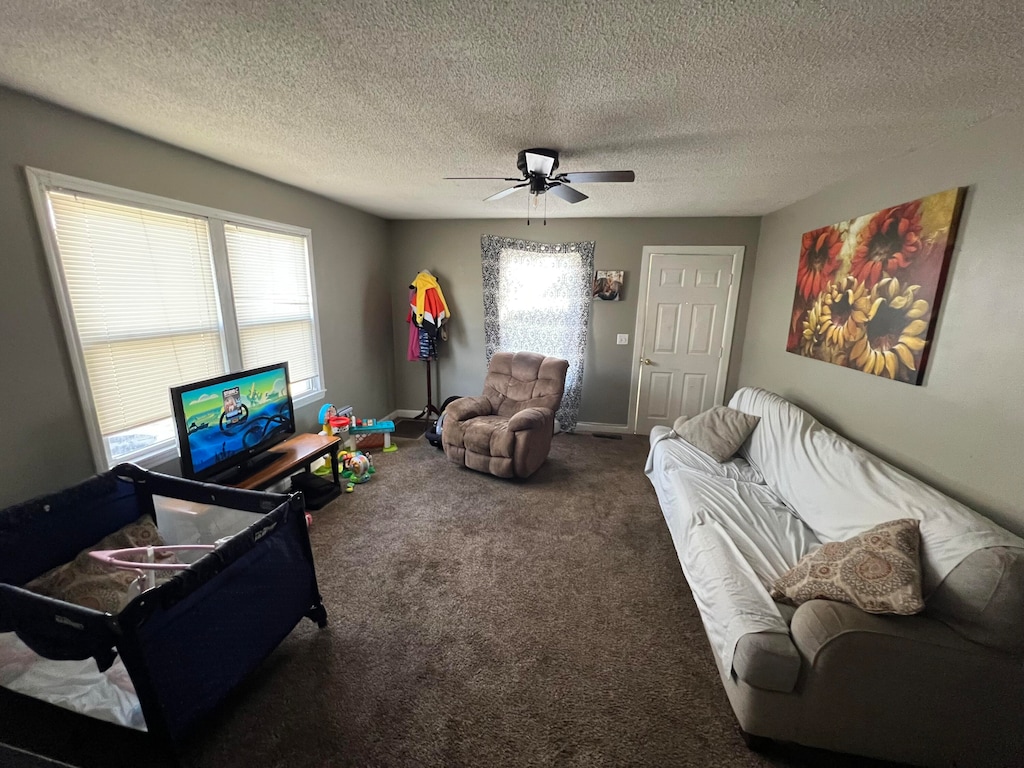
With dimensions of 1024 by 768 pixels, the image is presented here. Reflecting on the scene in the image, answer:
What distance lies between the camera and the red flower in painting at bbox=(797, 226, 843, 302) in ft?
8.17

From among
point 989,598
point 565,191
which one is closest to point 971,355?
point 989,598

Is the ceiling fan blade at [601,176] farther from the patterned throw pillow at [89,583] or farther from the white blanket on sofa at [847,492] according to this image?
the patterned throw pillow at [89,583]

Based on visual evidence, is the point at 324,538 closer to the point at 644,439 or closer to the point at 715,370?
the point at 644,439

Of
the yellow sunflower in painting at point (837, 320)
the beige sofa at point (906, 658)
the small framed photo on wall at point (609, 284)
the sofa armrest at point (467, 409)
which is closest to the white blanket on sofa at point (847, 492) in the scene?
the beige sofa at point (906, 658)

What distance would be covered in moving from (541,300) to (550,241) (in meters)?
0.62

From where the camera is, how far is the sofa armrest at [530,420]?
3.11 meters

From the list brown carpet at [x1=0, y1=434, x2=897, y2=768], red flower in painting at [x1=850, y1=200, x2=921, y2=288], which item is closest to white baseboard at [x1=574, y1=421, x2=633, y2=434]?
brown carpet at [x1=0, y1=434, x2=897, y2=768]

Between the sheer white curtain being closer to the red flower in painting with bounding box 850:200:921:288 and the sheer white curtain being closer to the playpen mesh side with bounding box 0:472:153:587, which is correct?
the red flower in painting with bounding box 850:200:921:288

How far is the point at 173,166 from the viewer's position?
2164mm

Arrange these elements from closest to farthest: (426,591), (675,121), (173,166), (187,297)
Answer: (675,121), (426,591), (173,166), (187,297)

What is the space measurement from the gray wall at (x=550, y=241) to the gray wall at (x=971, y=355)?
1.67 m

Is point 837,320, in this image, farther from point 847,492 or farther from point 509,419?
point 509,419

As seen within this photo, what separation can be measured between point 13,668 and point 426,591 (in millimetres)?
1460

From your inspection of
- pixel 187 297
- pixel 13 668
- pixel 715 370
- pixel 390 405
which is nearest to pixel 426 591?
pixel 13 668
